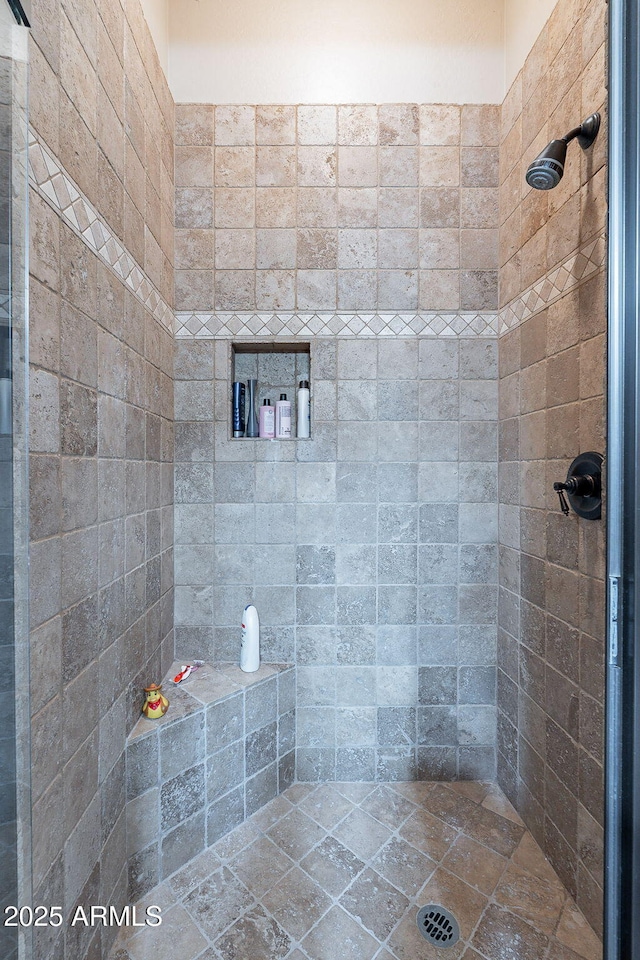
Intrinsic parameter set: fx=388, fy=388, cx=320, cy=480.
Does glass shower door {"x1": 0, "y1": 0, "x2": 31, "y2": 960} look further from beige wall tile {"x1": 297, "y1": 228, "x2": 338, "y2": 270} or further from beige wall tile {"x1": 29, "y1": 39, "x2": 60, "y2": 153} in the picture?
beige wall tile {"x1": 297, "y1": 228, "x2": 338, "y2": 270}

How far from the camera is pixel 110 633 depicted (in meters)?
0.93

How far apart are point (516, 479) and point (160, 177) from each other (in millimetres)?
1528

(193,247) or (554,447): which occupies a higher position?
(193,247)

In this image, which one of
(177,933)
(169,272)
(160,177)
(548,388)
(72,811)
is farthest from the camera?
(169,272)

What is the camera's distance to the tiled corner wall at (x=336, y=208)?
1380 millimetres

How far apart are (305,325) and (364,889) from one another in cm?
170

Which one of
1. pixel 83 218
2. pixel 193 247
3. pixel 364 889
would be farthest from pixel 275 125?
pixel 364 889

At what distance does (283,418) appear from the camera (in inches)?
56.9

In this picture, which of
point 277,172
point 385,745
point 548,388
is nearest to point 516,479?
point 548,388

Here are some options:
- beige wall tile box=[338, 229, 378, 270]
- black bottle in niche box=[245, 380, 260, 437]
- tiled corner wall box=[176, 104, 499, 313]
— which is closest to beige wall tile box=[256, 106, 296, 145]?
tiled corner wall box=[176, 104, 499, 313]

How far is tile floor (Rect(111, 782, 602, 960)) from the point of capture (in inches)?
35.6

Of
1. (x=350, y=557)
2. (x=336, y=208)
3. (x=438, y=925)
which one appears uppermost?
(x=336, y=208)

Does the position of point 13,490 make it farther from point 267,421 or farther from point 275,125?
point 275,125

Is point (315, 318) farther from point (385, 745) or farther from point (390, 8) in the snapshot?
point (385, 745)
